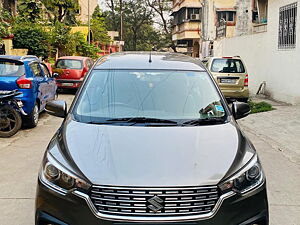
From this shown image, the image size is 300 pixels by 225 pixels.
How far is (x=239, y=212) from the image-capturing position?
9.27ft

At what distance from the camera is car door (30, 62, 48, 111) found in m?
9.23

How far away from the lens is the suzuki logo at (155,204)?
2682 mm

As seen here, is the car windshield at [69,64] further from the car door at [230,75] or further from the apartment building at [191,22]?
the apartment building at [191,22]

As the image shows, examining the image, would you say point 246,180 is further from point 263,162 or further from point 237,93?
point 237,93

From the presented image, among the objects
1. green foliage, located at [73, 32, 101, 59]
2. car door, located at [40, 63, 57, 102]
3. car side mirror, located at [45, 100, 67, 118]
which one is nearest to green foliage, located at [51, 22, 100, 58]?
green foliage, located at [73, 32, 101, 59]

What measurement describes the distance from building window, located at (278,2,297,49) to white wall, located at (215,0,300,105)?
20 cm

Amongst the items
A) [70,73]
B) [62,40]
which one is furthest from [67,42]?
[70,73]

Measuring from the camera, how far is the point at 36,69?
9.73m

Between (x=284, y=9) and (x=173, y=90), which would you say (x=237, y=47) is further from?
(x=173, y=90)

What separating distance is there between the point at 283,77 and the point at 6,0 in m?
18.4

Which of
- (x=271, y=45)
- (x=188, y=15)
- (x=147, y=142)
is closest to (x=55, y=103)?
(x=147, y=142)

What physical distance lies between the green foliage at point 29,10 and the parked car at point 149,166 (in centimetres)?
2277

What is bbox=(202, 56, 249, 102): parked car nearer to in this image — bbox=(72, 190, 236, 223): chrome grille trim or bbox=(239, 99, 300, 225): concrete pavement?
bbox=(239, 99, 300, 225): concrete pavement

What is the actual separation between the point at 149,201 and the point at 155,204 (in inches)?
1.9
